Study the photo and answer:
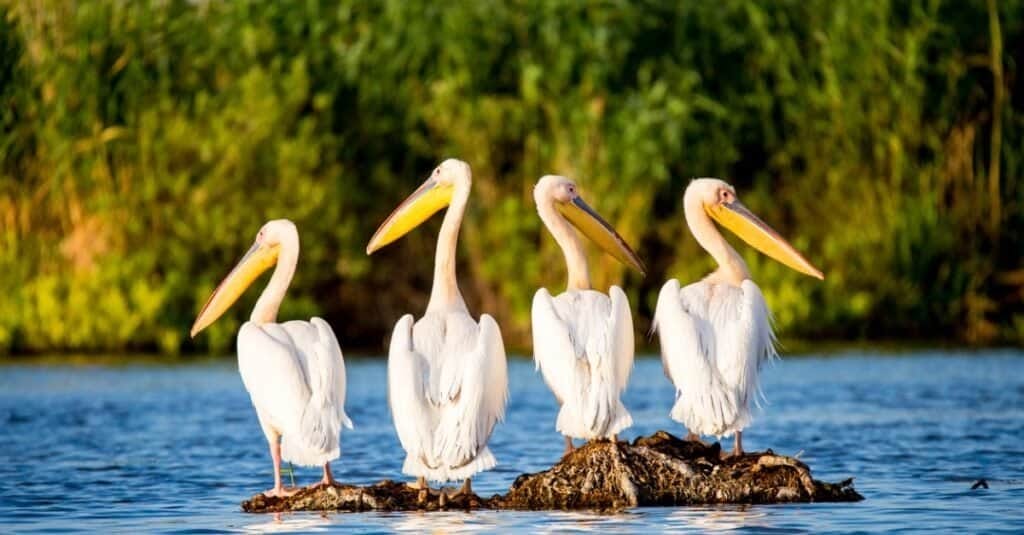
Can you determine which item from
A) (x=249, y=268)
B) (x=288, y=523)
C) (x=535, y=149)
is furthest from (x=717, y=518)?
(x=535, y=149)

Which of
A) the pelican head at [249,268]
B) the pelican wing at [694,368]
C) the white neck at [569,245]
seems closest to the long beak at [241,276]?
the pelican head at [249,268]

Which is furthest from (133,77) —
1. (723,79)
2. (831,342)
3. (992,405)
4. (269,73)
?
(992,405)

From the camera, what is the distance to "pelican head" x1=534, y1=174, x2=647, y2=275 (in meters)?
10.5

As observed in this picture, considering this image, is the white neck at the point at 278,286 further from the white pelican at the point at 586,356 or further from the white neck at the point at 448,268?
the white pelican at the point at 586,356

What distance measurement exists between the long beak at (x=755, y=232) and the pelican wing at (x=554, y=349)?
1589 millimetres

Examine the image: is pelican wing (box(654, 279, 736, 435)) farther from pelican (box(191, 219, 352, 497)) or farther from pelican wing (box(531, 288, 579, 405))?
pelican (box(191, 219, 352, 497))

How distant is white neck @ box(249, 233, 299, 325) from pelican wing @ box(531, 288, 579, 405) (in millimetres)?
1272

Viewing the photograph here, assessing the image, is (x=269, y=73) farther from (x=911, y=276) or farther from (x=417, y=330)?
(x=417, y=330)

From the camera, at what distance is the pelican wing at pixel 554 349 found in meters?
9.58

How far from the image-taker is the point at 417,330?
9.56 m

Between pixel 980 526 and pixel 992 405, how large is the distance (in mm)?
6276

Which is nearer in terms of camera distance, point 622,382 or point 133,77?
point 622,382

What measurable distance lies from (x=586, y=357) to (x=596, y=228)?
1211 mm

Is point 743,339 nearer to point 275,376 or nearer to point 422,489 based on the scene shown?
point 422,489
